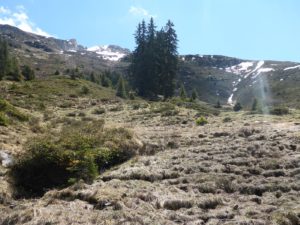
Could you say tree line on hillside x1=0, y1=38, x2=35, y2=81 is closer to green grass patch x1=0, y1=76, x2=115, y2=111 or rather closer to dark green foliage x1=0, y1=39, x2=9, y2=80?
dark green foliage x1=0, y1=39, x2=9, y2=80

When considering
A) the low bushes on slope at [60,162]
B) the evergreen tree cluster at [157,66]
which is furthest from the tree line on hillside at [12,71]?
the low bushes on slope at [60,162]

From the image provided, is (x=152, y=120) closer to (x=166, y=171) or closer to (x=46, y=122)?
(x=46, y=122)

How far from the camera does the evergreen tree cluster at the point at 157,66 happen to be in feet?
238

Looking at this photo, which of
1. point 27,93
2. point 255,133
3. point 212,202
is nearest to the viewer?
point 212,202

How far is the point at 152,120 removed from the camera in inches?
1438

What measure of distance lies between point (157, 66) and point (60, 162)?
55.8m

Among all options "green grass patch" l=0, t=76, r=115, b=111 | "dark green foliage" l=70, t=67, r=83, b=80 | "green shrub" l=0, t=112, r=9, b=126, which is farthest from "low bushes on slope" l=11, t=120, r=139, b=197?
"dark green foliage" l=70, t=67, r=83, b=80

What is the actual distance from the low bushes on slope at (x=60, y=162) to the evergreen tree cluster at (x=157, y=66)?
166 feet

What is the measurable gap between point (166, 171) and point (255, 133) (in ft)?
28.1

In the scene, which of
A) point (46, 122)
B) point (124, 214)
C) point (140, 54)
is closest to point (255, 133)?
point (124, 214)

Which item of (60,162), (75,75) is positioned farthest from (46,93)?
(60,162)

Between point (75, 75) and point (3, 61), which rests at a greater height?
point (3, 61)

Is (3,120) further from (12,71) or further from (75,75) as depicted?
(75,75)

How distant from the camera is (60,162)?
1852cm
